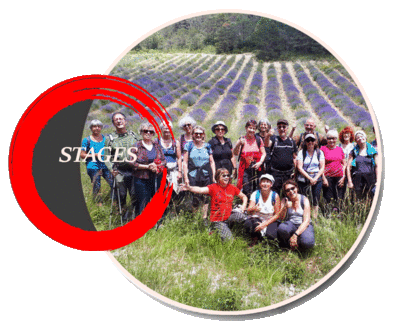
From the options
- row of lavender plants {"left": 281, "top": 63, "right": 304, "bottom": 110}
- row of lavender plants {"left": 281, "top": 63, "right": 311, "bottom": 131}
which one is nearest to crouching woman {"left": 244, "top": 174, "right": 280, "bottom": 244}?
row of lavender plants {"left": 281, "top": 63, "right": 311, "bottom": 131}

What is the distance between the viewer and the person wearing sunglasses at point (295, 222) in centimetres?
362

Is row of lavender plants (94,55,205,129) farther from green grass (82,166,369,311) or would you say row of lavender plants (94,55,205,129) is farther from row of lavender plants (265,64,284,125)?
green grass (82,166,369,311)

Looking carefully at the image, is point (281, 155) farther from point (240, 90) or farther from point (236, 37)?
point (236, 37)

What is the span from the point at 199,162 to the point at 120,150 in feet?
2.85

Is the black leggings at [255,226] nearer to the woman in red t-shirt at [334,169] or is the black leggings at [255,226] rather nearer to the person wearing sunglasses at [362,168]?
the woman in red t-shirt at [334,169]

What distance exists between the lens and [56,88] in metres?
3.51

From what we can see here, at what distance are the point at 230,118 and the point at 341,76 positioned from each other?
4.09ft

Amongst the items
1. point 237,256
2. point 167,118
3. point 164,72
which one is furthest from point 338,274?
point 164,72

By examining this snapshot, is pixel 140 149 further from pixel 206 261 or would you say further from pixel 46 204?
pixel 206 261

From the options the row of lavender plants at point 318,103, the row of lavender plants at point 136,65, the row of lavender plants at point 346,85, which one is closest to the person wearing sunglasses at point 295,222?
the row of lavender plants at point 318,103

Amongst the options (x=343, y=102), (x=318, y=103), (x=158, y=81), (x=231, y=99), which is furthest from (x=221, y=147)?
(x=343, y=102)

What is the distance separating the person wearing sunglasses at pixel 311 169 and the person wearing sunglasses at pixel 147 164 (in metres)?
1.49

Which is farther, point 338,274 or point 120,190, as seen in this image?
point 120,190

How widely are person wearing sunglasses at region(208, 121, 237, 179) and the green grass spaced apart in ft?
2.05
